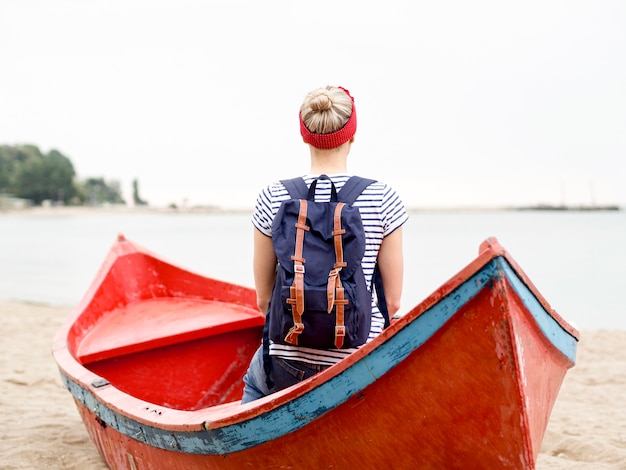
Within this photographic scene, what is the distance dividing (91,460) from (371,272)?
2620mm

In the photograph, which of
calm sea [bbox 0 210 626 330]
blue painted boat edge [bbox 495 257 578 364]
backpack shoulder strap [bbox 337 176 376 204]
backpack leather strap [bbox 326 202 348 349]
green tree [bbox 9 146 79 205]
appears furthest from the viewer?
green tree [bbox 9 146 79 205]

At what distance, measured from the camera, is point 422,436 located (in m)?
→ 2.16

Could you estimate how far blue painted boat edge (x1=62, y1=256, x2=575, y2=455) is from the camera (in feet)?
6.38

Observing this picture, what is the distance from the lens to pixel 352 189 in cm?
238

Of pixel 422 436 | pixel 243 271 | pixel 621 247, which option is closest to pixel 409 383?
pixel 422 436

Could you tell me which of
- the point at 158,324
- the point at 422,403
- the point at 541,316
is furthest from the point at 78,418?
the point at 541,316

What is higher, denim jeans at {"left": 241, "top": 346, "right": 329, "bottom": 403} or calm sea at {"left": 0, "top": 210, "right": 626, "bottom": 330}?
denim jeans at {"left": 241, "top": 346, "right": 329, "bottom": 403}

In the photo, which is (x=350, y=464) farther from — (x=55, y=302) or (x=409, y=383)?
(x=55, y=302)

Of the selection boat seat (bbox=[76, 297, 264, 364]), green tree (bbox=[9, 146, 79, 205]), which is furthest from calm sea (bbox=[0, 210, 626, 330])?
green tree (bbox=[9, 146, 79, 205])

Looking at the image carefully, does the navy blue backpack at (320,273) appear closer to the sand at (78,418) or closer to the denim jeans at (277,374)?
the denim jeans at (277,374)

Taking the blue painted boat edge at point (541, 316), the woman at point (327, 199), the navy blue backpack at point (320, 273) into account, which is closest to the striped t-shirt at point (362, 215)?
the woman at point (327, 199)

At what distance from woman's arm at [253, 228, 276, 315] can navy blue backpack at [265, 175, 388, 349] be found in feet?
0.70

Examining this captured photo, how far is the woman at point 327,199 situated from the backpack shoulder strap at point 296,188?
18 mm

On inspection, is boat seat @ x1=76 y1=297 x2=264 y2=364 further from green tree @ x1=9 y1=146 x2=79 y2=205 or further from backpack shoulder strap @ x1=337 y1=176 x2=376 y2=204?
green tree @ x1=9 y1=146 x2=79 y2=205
